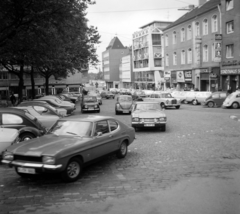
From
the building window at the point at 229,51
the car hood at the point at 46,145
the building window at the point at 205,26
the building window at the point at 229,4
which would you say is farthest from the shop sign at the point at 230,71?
the car hood at the point at 46,145

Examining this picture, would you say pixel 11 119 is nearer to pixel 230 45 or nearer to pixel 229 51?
pixel 229 51

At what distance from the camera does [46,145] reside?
711 cm

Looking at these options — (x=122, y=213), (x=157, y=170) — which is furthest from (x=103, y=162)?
(x=122, y=213)

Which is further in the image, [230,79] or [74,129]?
[230,79]

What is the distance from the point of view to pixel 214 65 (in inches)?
1610

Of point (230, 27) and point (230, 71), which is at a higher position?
point (230, 27)

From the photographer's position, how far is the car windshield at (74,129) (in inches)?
317

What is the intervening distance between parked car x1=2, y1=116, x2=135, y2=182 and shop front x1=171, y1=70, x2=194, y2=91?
39.4 m

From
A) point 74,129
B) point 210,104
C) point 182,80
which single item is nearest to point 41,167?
point 74,129

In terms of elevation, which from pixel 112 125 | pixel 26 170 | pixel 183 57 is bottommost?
pixel 26 170

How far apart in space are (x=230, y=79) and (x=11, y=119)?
32031mm

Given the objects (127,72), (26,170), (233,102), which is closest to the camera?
(26,170)

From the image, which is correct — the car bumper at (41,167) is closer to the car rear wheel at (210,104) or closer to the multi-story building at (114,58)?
the car rear wheel at (210,104)

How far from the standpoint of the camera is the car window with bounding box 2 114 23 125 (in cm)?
1084
